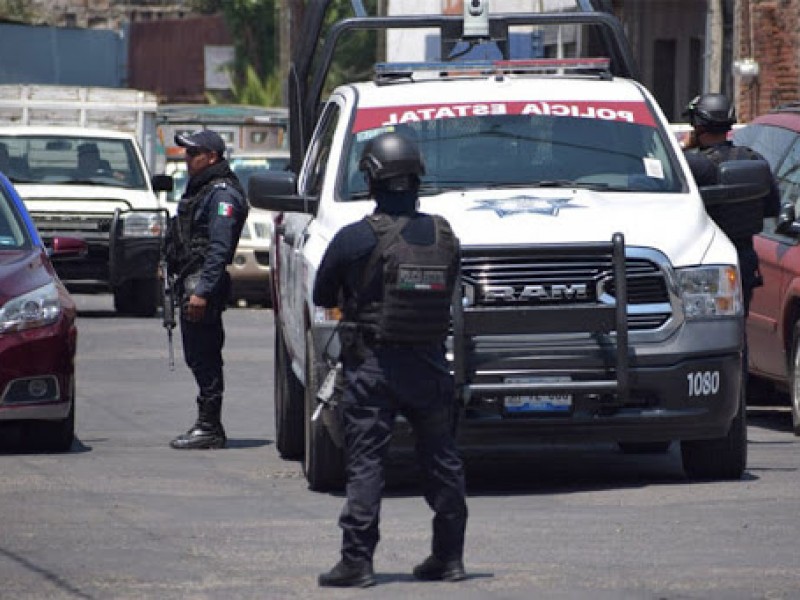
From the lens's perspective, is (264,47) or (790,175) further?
(264,47)

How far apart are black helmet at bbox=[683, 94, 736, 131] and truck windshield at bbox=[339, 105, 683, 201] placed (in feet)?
4.77

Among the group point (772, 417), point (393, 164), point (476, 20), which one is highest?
point (476, 20)

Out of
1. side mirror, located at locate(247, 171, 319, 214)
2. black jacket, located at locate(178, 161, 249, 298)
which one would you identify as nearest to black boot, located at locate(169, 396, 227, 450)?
black jacket, located at locate(178, 161, 249, 298)

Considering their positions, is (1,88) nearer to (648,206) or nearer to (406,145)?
(648,206)

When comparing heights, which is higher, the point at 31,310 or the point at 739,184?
the point at 739,184

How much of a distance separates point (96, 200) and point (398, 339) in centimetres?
1686

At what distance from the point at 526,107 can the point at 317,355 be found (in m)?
2.01

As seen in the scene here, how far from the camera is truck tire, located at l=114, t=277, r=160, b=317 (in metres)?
25.6

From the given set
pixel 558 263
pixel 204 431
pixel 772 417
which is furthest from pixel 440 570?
pixel 772 417

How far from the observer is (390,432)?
29.0 feet

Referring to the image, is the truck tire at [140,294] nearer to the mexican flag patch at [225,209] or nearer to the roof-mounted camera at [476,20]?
the roof-mounted camera at [476,20]

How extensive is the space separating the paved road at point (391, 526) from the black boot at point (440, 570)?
0.05 m

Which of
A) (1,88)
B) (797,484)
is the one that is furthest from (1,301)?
(1,88)

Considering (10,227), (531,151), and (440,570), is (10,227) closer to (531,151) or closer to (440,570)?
(531,151)
